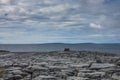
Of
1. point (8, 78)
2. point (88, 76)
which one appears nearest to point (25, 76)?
point (8, 78)

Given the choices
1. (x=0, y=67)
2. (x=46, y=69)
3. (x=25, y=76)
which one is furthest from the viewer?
(x=0, y=67)

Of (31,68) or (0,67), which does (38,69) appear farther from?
(0,67)

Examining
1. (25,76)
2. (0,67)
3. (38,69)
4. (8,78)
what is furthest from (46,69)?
(0,67)

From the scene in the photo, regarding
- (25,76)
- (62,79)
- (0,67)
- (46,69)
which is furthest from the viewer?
(0,67)

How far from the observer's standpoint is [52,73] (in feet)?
54.2

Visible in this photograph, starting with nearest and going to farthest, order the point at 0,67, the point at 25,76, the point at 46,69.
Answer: the point at 25,76 → the point at 46,69 → the point at 0,67

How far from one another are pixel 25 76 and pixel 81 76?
332 centimetres

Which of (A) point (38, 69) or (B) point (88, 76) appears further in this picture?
(A) point (38, 69)

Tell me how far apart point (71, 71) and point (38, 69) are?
2.30 m

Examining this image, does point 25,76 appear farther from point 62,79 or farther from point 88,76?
point 88,76

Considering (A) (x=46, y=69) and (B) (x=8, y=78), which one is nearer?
(B) (x=8, y=78)

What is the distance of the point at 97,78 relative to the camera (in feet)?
48.9

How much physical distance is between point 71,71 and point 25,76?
2.68 meters

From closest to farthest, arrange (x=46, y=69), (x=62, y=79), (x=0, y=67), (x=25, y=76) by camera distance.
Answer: (x=62, y=79) < (x=25, y=76) < (x=46, y=69) < (x=0, y=67)
